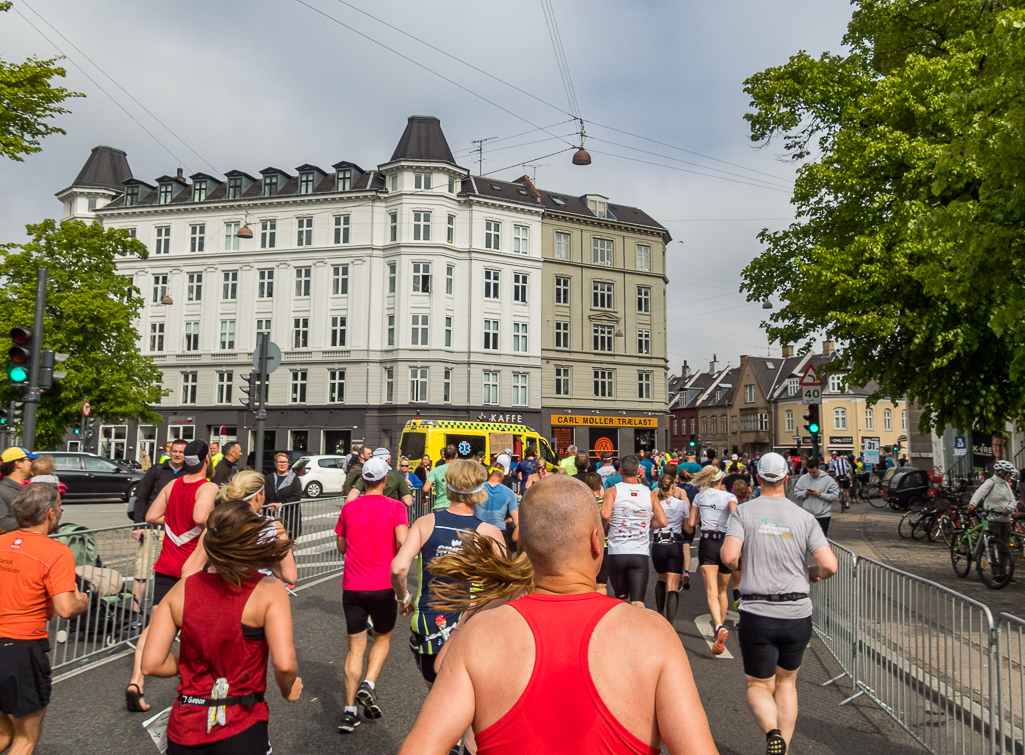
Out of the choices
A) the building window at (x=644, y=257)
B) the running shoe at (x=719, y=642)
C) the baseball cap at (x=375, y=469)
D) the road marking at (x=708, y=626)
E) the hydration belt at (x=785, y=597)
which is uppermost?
the building window at (x=644, y=257)

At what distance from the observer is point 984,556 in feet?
39.4

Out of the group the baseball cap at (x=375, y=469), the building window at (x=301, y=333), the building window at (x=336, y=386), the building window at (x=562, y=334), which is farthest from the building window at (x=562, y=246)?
the baseball cap at (x=375, y=469)

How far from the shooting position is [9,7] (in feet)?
46.3

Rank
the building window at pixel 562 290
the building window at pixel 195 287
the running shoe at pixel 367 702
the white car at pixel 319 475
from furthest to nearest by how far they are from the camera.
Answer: the building window at pixel 562 290 < the building window at pixel 195 287 < the white car at pixel 319 475 < the running shoe at pixel 367 702

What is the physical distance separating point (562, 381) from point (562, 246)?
891 cm

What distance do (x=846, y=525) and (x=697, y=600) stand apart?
1273 cm

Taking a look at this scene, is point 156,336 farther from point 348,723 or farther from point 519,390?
point 348,723

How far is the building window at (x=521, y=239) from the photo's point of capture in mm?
49250

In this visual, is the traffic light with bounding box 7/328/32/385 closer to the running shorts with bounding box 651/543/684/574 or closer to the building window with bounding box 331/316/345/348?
the running shorts with bounding box 651/543/684/574

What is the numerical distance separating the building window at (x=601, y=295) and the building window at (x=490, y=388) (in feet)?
29.8

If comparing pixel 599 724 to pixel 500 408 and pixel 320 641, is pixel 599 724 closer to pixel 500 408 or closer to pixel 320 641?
pixel 320 641

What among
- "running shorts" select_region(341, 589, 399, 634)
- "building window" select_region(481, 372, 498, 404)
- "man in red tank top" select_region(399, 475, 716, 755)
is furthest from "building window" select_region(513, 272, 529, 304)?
"man in red tank top" select_region(399, 475, 716, 755)

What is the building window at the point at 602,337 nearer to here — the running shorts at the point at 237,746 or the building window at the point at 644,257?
the building window at the point at 644,257

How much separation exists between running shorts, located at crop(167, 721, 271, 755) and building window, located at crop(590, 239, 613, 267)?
50.0 m
